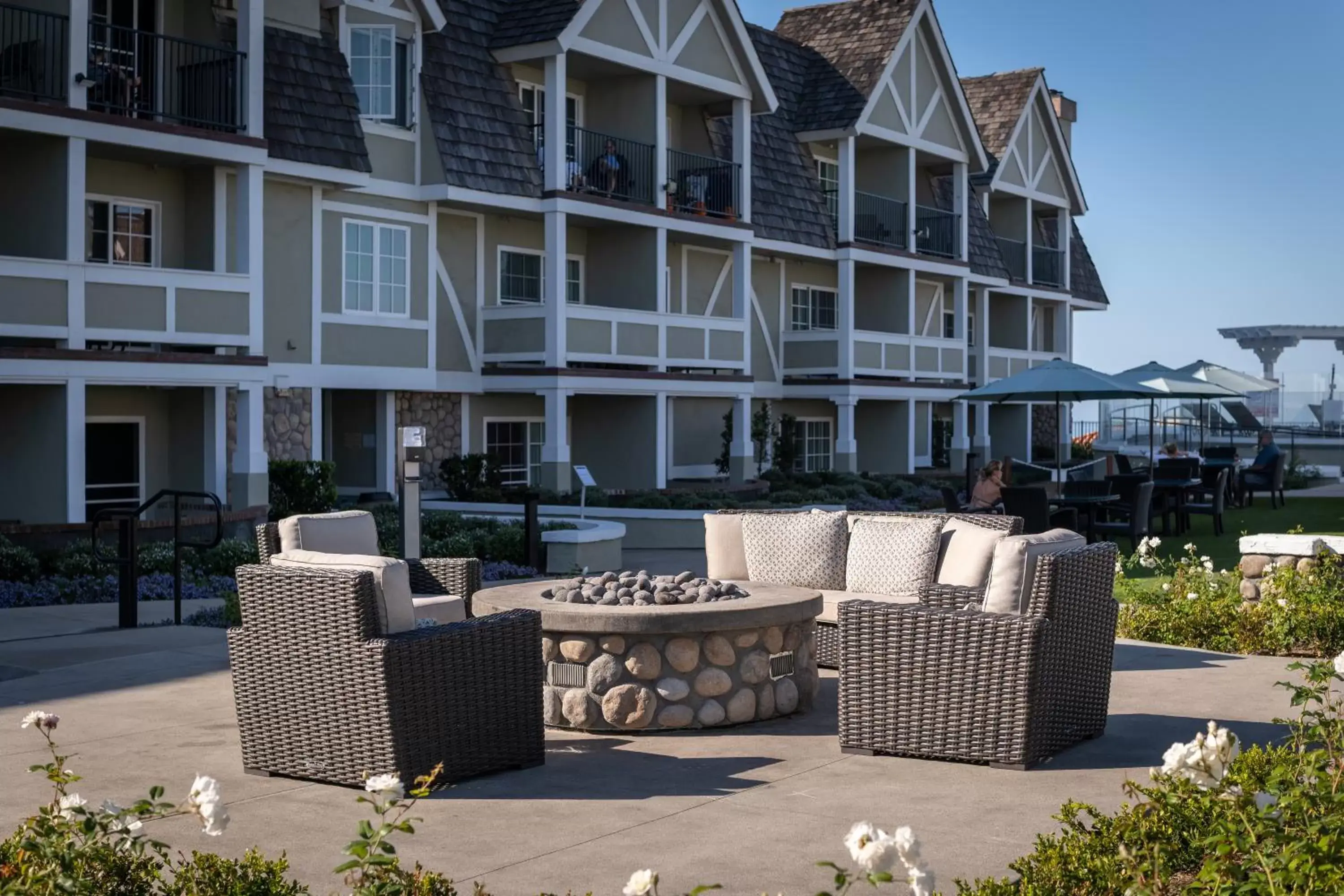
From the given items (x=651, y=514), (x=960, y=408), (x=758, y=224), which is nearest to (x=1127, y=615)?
(x=651, y=514)

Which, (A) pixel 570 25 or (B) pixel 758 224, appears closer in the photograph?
(A) pixel 570 25

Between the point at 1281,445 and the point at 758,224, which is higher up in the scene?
the point at 758,224

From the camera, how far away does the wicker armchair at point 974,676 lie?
7.54 meters

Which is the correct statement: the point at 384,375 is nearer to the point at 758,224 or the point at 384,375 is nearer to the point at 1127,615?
the point at 758,224

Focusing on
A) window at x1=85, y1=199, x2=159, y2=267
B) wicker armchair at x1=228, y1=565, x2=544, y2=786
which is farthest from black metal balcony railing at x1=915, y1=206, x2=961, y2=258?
wicker armchair at x1=228, y1=565, x2=544, y2=786

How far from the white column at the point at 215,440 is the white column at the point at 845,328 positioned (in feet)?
48.7

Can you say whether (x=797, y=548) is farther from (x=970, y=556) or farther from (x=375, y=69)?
(x=375, y=69)

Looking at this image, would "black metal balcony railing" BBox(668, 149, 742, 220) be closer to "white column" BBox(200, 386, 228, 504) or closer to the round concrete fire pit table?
"white column" BBox(200, 386, 228, 504)

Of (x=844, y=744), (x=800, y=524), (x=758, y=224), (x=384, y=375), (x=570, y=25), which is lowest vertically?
(x=844, y=744)

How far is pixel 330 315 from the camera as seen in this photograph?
70.3ft

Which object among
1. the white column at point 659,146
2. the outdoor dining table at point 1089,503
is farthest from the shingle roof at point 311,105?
the outdoor dining table at point 1089,503

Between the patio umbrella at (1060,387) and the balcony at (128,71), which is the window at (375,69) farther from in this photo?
the patio umbrella at (1060,387)

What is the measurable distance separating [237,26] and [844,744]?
14880 mm

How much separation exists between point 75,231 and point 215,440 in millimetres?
3106
